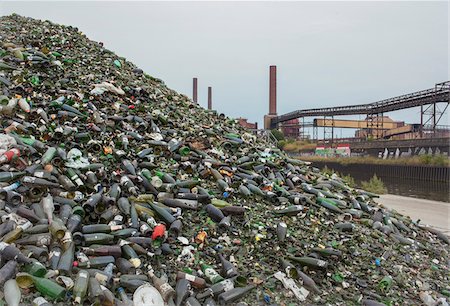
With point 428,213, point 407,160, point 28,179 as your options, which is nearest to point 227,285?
point 28,179

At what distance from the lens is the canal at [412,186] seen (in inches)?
555

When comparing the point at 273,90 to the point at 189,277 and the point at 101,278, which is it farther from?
A: the point at 101,278

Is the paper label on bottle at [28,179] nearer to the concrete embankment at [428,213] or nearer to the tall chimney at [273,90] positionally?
the concrete embankment at [428,213]

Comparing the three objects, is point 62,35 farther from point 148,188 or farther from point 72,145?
point 148,188

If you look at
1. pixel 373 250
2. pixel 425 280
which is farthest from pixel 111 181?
pixel 425 280

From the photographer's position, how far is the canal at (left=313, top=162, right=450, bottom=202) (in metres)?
14.1

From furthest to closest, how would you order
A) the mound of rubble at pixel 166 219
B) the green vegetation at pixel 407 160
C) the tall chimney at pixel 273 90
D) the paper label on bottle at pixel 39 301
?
the tall chimney at pixel 273 90 < the green vegetation at pixel 407 160 < the mound of rubble at pixel 166 219 < the paper label on bottle at pixel 39 301

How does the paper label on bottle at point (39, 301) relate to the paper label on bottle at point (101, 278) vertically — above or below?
below

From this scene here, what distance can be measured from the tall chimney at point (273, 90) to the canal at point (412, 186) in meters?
19.1

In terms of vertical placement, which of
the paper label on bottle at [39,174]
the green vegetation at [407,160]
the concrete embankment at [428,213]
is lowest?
the concrete embankment at [428,213]

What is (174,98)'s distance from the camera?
5844mm

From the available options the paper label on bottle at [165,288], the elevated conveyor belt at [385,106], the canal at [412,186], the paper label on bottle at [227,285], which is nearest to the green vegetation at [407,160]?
the canal at [412,186]

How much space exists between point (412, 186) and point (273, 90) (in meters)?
26.5

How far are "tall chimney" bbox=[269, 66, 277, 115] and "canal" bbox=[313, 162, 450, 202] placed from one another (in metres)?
19.1
